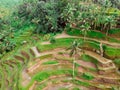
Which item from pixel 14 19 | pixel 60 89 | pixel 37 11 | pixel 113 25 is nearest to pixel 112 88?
pixel 60 89

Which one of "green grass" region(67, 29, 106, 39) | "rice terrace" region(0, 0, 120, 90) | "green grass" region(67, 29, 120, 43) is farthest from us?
"green grass" region(67, 29, 106, 39)

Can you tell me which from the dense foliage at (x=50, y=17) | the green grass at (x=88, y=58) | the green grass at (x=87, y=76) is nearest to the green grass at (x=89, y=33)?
the dense foliage at (x=50, y=17)

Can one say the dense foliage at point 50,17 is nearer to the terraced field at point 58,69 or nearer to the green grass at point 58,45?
the green grass at point 58,45

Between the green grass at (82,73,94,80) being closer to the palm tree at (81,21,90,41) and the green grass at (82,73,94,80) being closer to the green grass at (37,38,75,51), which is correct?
the green grass at (37,38,75,51)

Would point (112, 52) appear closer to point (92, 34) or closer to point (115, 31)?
point (115, 31)

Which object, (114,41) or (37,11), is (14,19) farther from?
(114,41)

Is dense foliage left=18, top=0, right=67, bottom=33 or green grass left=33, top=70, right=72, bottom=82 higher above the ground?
dense foliage left=18, top=0, right=67, bottom=33

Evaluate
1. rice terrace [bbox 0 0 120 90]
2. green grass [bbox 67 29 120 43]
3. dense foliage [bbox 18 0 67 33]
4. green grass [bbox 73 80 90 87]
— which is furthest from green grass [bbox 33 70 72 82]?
dense foliage [bbox 18 0 67 33]

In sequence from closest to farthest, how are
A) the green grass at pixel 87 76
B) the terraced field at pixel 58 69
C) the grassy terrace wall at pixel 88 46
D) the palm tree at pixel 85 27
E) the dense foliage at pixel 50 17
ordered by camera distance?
the terraced field at pixel 58 69, the green grass at pixel 87 76, the grassy terrace wall at pixel 88 46, the palm tree at pixel 85 27, the dense foliage at pixel 50 17

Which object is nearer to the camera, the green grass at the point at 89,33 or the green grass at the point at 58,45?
the green grass at the point at 58,45
